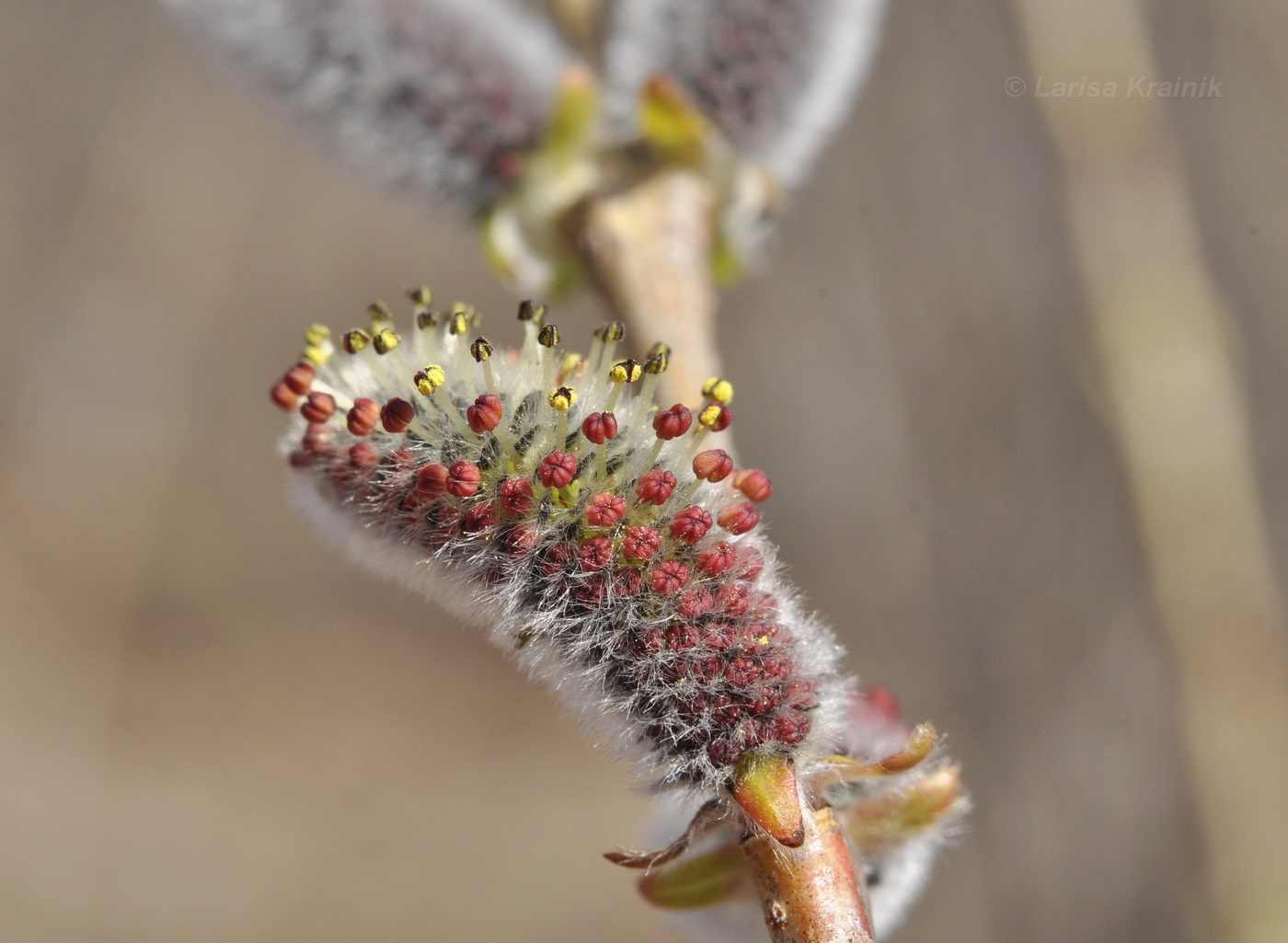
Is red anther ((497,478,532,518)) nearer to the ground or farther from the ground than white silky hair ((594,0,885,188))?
nearer to the ground

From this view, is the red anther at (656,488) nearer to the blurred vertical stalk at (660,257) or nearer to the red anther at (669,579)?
the red anther at (669,579)

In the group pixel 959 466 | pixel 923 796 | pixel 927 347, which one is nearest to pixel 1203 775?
pixel 959 466

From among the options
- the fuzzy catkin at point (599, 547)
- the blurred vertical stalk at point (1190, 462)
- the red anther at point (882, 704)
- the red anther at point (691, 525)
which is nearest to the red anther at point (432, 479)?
the fuzzy catkin at point (599, 547)

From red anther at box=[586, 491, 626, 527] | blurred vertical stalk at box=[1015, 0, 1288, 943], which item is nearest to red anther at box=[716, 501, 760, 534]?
red anther at box=[586, 491, 626, 527]

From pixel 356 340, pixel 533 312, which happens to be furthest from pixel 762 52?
pixel 356 340

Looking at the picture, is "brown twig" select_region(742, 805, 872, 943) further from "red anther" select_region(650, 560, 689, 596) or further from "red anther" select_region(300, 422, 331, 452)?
"red anther" select_region(300, 422, 331, 452)

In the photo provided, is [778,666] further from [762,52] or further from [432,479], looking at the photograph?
[762,52]
